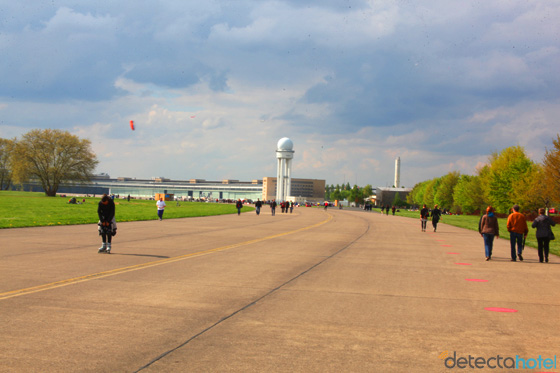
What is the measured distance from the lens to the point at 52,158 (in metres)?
106

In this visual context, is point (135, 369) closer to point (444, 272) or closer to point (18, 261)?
point (18, 261)

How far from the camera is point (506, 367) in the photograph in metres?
5.48

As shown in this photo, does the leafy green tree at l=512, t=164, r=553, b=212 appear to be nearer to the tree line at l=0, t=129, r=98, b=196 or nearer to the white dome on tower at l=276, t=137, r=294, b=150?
the tree line at l=0, t=129, r=98, b=196

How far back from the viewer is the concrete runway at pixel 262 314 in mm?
5496

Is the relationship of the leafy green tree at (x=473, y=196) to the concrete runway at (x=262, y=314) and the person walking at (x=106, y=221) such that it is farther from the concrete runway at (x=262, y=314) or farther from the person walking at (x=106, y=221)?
the person walking at (x=106, y=221)

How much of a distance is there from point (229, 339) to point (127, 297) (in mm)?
3137

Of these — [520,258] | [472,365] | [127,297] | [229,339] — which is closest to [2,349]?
[229,339]

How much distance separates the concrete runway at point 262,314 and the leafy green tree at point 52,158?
9792cm

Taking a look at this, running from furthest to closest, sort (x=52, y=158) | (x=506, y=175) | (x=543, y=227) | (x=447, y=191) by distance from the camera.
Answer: (x=447, y=191), (x=52, y=158), (x=506, y=175), (x=543, y=227)

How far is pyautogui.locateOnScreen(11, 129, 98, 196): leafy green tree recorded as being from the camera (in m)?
104

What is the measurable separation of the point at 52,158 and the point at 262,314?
108785mm

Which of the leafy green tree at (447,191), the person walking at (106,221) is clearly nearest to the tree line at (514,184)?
the leafy green tree at (447,191)

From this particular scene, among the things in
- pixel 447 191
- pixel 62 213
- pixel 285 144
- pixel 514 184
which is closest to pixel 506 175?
pixel 514 184

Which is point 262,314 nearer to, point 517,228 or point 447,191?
point 517,228
